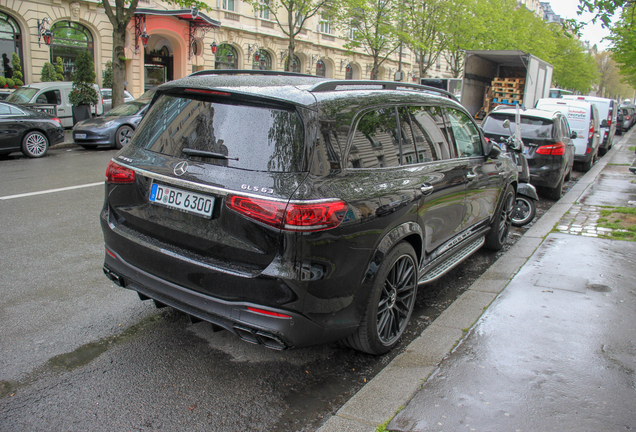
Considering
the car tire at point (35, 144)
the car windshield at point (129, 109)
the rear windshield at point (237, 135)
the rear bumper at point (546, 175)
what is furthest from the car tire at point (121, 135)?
the rear windshield at point (237, 135)

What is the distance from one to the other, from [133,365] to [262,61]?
34394 mm

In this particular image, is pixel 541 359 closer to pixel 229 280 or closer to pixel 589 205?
pixel 229 280

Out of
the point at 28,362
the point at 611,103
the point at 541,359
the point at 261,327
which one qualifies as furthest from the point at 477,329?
the point at 611,103

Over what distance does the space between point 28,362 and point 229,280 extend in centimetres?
148

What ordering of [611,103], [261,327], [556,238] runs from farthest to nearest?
1. [611,103]
2. [556,238]
3. [261,327]

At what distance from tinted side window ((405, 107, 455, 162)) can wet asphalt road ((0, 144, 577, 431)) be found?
1.35m

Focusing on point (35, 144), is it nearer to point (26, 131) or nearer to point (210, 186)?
point (26, 131)

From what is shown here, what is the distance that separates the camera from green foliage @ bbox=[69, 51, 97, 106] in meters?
17.6

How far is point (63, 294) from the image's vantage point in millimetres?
4340

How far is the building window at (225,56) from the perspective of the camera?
1287 inches

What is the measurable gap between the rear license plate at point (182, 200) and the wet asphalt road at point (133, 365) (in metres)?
1.04

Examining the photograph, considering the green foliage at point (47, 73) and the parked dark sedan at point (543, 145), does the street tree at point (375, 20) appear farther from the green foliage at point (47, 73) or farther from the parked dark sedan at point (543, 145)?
the parked dark sedan at point (543, 145)

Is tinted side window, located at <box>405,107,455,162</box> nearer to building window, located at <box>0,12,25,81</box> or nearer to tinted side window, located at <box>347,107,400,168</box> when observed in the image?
tinted side window, located at <box>347,107,400,168</box>

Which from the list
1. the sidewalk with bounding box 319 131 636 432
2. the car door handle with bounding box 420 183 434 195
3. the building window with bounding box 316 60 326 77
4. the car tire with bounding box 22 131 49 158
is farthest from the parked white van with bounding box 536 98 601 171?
the building window with bounding box 316 60 326 77
